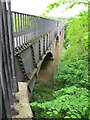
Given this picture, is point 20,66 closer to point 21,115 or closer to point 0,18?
point 21,115

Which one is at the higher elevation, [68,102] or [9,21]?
[9,21]

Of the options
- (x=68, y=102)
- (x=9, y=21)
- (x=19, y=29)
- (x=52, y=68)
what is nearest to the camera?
(x=9, y=21)

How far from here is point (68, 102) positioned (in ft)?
16.8

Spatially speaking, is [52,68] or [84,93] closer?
[84,93]

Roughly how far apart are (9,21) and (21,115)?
1629 millimetres

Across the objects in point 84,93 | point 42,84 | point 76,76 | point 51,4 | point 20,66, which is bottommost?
point 42,84

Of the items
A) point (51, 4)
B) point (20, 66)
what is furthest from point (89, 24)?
point (51, 4)

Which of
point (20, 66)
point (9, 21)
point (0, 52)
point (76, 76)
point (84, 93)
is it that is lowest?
point (76, 76)

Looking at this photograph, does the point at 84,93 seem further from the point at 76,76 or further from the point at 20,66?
the point at 76,76

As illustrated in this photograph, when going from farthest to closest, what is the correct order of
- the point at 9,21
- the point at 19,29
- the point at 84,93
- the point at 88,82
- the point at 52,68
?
the point at 52,68, the point at 88,82, the point at 19,29, the point at 84,93, the point at 9,21

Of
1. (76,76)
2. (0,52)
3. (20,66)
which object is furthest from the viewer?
(76,76)

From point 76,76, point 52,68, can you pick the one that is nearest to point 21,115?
point 76,76

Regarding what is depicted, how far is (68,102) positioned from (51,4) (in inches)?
82.0

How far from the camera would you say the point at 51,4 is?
518 cm
